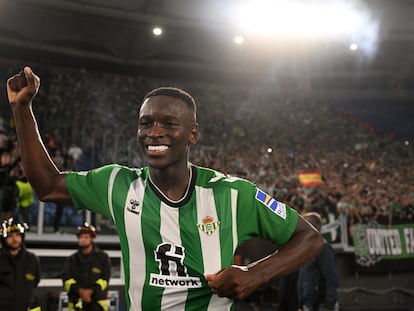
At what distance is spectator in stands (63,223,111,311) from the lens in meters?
6.83

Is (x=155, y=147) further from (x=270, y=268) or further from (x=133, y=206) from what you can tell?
(x=270, y=268)

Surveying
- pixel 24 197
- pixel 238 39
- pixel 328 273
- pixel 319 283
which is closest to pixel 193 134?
pixel 328 273

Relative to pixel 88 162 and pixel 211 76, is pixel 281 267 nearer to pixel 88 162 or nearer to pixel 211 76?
pixel 88 162

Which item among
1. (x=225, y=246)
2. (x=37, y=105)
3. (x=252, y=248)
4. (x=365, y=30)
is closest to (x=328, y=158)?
(x=365, y=30)

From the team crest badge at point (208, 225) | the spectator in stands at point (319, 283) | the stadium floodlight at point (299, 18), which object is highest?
the stadium floodlight at point (299, 18)

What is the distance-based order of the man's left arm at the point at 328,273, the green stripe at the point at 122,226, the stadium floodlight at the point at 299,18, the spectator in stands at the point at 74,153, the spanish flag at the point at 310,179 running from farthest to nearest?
the stadium floodlight at the point at 299,18, the spanish flag at the point at 310,179, the spectator in stands at the point at 74,153, the man's left arm at the point at 328,273, the green stripe at the point at 122,226

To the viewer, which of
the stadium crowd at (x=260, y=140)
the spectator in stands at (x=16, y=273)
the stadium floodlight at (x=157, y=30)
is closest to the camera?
the spectator in stands at (x=16, y=273)

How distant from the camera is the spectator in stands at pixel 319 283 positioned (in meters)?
6.40

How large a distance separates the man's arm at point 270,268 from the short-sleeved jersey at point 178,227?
61 mm

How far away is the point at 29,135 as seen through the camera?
2104 millimetres

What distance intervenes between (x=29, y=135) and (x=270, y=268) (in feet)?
3.78

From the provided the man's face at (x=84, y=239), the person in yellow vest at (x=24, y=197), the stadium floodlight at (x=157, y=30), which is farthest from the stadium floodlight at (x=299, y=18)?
the man's face at (x=84, y=239)

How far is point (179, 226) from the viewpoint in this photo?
83.7 inches

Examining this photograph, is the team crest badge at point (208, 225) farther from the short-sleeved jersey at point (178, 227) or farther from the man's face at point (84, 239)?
the man's face at point (84, 239)
